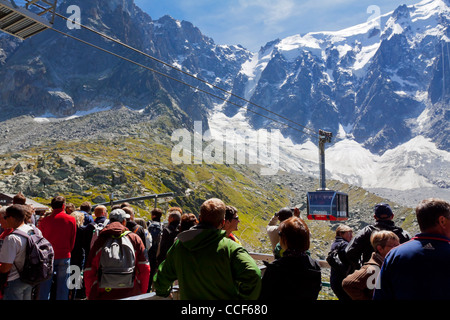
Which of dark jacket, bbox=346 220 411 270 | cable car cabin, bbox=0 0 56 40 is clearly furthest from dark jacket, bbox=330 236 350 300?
cable car cabin, bbox=0 0 56 40

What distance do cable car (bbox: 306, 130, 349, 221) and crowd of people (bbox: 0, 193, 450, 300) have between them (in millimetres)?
28075

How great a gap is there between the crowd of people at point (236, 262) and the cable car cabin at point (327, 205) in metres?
28.6

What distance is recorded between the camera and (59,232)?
8.73 metres

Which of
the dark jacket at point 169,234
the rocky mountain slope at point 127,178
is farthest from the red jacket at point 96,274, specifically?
the rocky mountain slope at point 127,178

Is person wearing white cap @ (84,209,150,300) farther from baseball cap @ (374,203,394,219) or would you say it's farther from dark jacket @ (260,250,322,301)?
baseball cap @ (374,203,394,219)

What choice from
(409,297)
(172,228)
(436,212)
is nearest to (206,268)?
(409,297)

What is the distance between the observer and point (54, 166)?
118250 millimetres

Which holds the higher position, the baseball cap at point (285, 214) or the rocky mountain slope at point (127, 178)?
the rocky mountain slope at point (127, 178)

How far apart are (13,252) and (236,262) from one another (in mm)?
3948

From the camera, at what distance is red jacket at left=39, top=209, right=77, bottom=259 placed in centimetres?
868

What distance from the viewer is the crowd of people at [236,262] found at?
13.9ft

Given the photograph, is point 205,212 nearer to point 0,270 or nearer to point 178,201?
point 0,270

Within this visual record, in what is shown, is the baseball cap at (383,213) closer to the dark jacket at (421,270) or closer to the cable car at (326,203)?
the dark jacket at (421,270)

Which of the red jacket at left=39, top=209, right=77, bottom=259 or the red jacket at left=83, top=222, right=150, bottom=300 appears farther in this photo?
the red jacket at left=39, top=209, right=77, bottom=259
